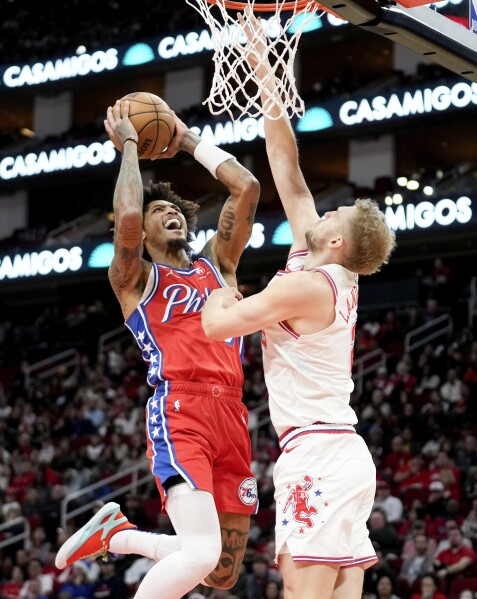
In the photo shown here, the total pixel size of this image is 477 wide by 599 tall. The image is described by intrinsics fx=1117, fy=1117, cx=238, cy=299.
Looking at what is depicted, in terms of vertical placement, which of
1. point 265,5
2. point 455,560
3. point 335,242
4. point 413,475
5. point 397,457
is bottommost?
point 455,560

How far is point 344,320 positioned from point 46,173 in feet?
55.9

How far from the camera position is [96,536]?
215 inches

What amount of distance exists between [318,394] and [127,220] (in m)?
1.29

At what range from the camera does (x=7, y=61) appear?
22.5m

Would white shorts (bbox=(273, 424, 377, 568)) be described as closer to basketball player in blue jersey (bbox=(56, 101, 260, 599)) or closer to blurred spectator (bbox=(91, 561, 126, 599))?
basketball player in blue jersey (bbox=(56, 101, 260, 599))

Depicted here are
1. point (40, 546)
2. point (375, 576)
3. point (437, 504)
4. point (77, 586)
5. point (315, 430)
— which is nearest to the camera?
point (315, 430)

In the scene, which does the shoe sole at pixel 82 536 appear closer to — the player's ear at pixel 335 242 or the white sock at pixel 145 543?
the white sock at pixel 145 543

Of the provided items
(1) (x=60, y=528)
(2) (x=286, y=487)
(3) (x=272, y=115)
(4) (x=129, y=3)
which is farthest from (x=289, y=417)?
(4) (x=129, y=3)

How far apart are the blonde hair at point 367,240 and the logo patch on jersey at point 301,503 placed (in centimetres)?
92

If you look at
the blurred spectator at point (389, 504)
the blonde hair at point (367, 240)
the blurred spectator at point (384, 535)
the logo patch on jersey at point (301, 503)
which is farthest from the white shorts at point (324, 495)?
the blurred spectator at point (389, 504)

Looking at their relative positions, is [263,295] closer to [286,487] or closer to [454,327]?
[286,487]

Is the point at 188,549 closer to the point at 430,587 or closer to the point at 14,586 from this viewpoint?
the point at 430,587

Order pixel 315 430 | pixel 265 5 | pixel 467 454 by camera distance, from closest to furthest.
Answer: pixel 315 430 < pixel 265 5 < pixel 467 454

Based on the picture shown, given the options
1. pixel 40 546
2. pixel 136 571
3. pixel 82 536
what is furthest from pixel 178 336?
pixel 40 546
